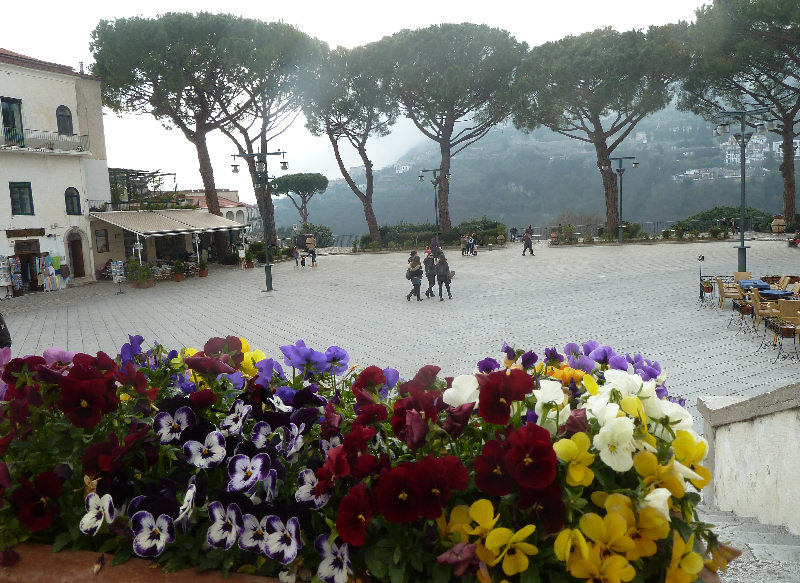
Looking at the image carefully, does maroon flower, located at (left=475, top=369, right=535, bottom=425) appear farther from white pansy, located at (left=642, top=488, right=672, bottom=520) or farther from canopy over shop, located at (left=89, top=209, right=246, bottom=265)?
canopy over shop, located at (left=89, top=209, right=246, bottom=265)

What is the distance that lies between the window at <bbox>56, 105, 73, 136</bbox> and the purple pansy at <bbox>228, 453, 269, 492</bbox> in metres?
27.3

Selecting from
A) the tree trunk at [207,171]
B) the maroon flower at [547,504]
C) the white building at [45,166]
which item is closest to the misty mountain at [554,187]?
the tree trunk at [207,171]

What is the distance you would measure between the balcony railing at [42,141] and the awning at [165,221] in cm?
273

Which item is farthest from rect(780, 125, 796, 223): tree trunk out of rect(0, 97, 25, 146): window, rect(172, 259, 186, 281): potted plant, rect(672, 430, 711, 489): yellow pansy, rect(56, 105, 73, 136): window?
rect(672, 430, 711, 489): yellow pansy

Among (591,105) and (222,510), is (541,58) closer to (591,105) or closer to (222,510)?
(591,105)

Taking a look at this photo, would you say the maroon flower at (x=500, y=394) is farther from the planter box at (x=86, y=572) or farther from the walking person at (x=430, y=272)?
the walking person at (x=430, y=272)

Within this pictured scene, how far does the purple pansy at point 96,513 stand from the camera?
4.87ft

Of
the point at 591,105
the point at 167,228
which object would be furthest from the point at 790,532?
the point at 591,105

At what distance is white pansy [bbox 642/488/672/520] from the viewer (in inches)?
48.4

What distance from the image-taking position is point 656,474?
4.31 ft

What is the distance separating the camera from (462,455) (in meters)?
1.55

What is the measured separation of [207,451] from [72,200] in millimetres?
27203

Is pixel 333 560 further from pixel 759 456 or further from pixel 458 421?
pixel 759 456

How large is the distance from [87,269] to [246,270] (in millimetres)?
6342
